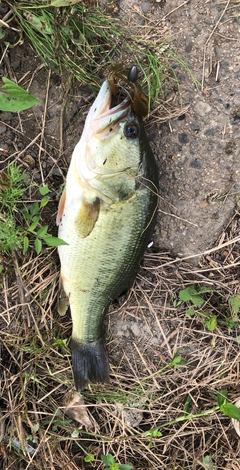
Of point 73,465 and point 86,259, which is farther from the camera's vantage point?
point 73,465

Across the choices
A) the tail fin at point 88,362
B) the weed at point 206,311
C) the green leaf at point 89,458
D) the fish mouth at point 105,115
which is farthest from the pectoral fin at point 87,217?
the green leaf at point 89,458

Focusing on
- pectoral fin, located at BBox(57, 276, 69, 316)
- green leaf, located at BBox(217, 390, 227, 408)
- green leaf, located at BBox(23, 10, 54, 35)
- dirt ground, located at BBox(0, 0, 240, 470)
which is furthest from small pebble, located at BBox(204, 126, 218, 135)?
green leaf, located at BBox(217, 390, 227, 408)

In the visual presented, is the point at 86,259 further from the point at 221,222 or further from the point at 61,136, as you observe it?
the point at 221,222

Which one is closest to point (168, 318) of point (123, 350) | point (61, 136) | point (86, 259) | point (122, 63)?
point (123, 350)

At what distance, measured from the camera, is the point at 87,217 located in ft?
8.36

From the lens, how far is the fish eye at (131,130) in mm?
2461

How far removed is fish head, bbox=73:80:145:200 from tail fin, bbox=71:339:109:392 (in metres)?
1.08

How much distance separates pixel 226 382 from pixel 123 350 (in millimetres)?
849

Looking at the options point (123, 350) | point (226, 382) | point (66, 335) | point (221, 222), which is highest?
point (221, 222)

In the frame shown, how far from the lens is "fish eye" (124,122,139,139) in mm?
2461

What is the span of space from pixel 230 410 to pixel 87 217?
1745 millimetres

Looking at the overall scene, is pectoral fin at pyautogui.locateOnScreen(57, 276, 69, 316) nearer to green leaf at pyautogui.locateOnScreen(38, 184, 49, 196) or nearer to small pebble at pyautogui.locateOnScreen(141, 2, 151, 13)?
green leaf at pyautogui.locateOnScreen(38, 184, 49, 196)

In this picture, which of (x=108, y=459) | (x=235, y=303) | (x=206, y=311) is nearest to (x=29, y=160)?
(x=206, y=311)

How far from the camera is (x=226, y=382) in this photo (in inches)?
124
